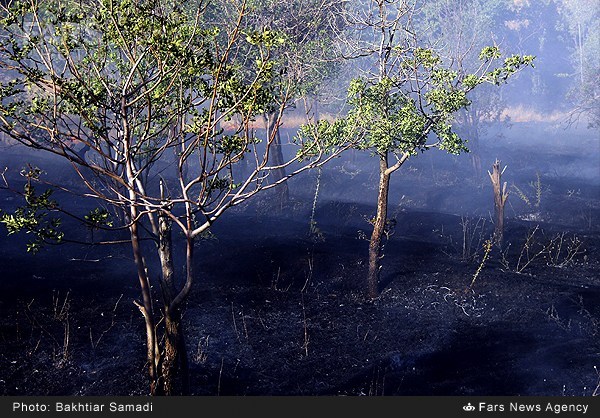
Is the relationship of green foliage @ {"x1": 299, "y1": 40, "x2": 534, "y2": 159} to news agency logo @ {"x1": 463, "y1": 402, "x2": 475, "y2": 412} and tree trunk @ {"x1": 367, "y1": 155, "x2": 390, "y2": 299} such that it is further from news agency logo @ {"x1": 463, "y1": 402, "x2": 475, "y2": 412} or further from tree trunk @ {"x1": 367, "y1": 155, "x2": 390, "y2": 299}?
news agency logo @ {"x1": 463, "y1": 402, "x2": 475, "y2": 412}

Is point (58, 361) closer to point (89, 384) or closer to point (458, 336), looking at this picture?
point (89, 384)

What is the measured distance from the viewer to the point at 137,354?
1298cm

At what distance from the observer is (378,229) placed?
15734 mm

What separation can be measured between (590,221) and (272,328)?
60.5ft

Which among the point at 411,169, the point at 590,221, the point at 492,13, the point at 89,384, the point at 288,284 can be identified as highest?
the point at 492,13

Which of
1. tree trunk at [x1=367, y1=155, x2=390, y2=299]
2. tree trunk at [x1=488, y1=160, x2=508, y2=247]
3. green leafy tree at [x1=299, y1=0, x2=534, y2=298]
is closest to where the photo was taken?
green leafy tree at [x1=299, y1=0, x2=534, y2=298]

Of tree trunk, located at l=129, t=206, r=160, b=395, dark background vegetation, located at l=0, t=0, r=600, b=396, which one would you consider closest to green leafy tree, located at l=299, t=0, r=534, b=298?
dark background vegetation, located at l=0, t=0, r=600, b=396

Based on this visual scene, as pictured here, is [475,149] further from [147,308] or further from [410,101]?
[147,308]

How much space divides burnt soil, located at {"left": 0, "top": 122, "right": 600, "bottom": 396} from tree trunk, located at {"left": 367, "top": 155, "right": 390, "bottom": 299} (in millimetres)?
493

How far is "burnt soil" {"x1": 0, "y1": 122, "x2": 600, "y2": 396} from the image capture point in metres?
12.0

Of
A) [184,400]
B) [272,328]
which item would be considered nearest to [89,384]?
[184,400]

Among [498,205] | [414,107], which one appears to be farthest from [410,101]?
[498,205]

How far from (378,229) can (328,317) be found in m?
2.96

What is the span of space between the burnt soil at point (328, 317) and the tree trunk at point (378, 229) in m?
0.49
